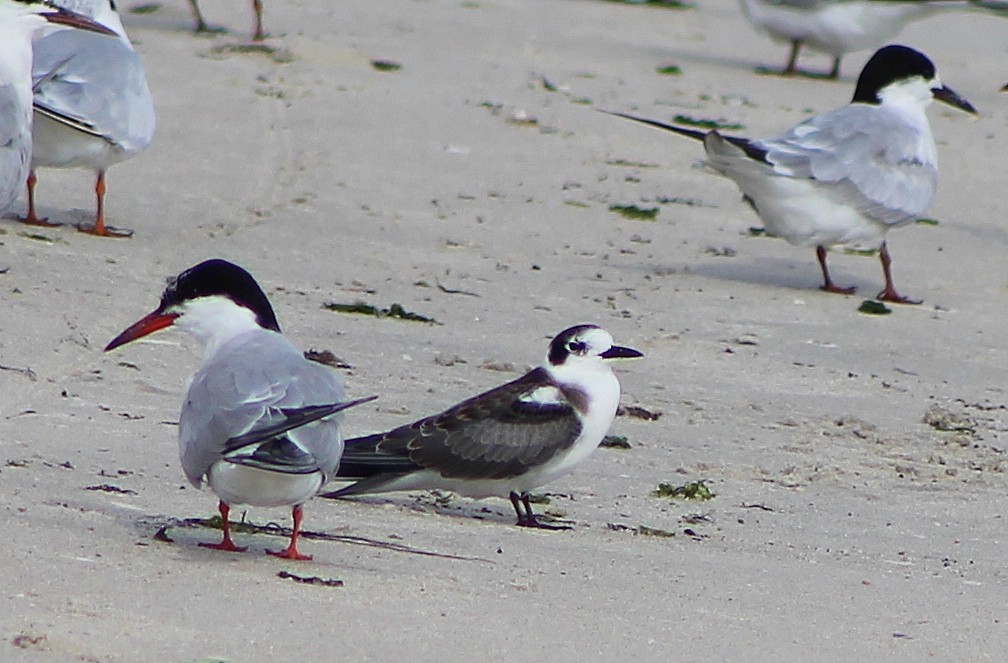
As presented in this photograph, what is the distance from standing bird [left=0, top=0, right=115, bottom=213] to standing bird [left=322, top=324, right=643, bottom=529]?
181 cm

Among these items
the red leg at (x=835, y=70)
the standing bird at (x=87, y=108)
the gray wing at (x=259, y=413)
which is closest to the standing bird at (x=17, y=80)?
the standing bird at (x=87, y=108)

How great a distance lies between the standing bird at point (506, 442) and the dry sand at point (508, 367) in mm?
103

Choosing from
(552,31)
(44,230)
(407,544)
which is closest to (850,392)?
(407,544)

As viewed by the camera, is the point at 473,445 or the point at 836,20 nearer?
the point at 473,445

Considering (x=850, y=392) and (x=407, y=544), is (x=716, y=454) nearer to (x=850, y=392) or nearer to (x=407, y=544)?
(x=850, y=392)

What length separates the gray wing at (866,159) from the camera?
756 cm

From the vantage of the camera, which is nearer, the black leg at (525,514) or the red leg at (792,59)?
the black leg at (525,514)

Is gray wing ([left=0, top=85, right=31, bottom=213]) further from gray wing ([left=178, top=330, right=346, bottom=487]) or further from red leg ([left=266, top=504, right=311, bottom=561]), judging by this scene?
red leg ([left=266, top=504, right=311, bottom=561])

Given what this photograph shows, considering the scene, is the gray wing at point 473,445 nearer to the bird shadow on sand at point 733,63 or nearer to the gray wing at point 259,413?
the gray wing at point 259,413

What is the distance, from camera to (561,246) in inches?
294

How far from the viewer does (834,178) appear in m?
7.57

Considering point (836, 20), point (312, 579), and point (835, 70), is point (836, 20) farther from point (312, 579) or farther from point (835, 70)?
point (312, 579)

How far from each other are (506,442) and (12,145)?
85.7 inches

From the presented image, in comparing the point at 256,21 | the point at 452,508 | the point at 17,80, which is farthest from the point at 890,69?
the point at 256,21
